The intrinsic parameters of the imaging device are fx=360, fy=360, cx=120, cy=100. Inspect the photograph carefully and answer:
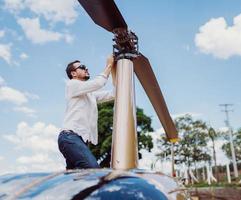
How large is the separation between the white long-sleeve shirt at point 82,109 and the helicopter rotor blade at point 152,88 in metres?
1.16

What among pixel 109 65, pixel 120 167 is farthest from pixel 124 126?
pixel 109 65

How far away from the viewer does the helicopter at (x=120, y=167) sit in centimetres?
120

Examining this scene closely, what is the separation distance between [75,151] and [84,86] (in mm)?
515

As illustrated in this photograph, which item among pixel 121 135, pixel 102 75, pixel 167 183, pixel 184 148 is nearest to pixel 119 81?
pixel 102 75

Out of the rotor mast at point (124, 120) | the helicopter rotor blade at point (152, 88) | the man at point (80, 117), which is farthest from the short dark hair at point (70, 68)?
the helicopter rotor blade at point (152, 88)

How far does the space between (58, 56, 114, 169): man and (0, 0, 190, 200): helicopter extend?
198 mm

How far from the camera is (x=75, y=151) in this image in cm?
268

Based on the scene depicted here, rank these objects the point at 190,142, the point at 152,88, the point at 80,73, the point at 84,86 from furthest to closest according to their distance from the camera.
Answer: the point at 190,142 < the point at 152,88 < the point at 80,73 < the point at 84,86

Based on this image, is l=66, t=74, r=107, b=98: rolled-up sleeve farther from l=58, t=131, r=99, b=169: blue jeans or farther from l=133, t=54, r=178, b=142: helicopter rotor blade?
l=133, t=54, r=178, b=142: helicopter rotor blade

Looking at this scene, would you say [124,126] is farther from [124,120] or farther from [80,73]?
[80,73]

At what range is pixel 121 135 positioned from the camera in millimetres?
2799

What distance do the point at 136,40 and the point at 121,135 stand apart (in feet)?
4.04

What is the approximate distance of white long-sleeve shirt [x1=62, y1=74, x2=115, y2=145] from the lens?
284 centimetres

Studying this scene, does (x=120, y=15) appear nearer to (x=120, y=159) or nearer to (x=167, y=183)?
(x=120, y=159)
